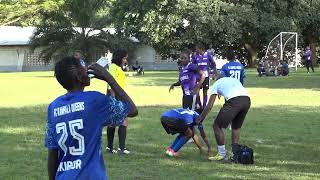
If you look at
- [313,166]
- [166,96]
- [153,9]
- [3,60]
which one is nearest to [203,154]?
[313,166]

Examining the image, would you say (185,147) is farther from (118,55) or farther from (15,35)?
(15,35)

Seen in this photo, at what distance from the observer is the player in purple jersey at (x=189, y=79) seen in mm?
10320

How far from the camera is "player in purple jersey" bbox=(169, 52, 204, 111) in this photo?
33.9 feet

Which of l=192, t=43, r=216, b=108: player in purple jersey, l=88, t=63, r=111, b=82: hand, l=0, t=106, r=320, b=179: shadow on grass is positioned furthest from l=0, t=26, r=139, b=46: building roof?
l=88, t=63, r=111, b=82: hand

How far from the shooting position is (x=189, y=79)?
10477mm

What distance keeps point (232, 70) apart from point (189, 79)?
3.47 ft

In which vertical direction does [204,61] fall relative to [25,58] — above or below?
above

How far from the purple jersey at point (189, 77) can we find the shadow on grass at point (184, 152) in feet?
3.45

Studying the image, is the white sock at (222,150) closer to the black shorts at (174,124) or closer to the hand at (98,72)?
the black shorts at (174,124)

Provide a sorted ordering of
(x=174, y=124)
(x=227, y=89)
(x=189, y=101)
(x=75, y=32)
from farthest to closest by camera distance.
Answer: (x=75, y=32) < (x=189, y=101) < (x=174, y=124) < (x=227, y=89)

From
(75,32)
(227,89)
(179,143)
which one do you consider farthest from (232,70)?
(75,32)

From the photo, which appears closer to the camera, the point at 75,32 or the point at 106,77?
the point at 106,77

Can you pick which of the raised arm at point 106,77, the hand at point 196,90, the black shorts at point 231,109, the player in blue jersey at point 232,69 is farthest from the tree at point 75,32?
the raised arm at point 106,77

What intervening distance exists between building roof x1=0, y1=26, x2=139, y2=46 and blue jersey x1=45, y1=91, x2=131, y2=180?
52.4m
